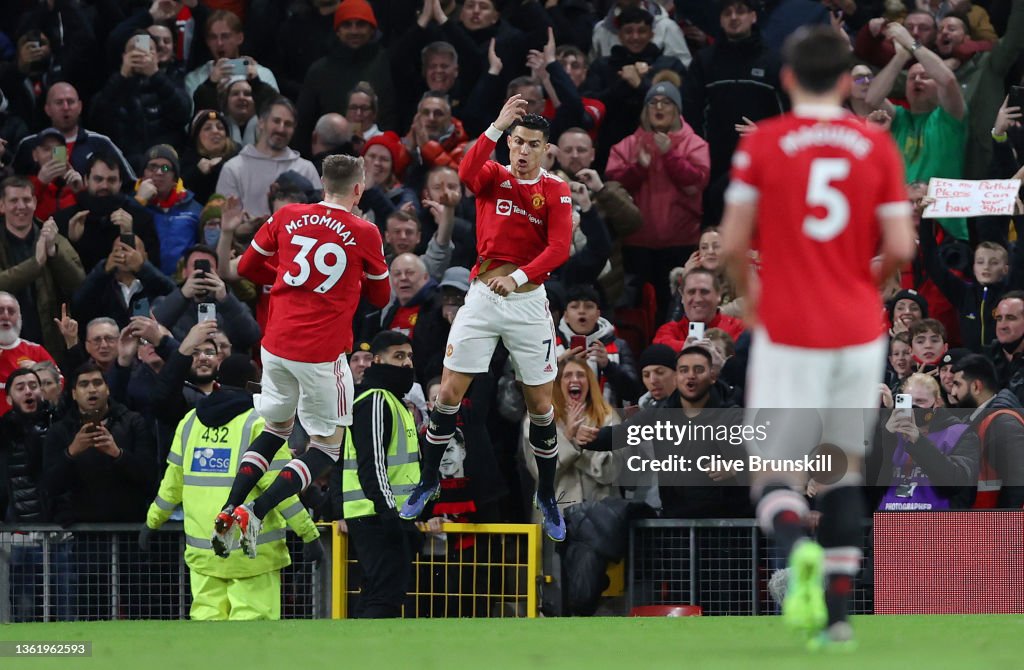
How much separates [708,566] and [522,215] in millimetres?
2905

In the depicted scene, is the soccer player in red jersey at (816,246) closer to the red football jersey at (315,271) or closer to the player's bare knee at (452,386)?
the red football jersey at (315,271)

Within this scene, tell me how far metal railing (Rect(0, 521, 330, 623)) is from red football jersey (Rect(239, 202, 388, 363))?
2.29 metres

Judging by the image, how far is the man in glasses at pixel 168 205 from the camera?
1594 centimetres

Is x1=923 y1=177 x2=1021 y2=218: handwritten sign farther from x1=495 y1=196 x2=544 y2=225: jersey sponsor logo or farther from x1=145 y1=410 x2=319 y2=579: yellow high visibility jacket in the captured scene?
x1=145 y1=410 x2=319 y2=579: yellow high visibility jacket

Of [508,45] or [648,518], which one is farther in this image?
[508,45]

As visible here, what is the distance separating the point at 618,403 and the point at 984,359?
2927 mm

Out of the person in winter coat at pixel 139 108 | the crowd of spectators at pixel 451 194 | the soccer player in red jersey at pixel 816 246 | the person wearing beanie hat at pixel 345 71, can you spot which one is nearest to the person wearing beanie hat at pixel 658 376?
the crowd of spectators at pixel 451 194

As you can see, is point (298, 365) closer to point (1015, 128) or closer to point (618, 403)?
point (618, 403)

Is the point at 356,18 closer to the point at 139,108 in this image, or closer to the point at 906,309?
the point at 139,108

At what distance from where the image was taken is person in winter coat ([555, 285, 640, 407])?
45.8 ft

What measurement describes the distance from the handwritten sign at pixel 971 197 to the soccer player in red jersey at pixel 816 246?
7.16 meters

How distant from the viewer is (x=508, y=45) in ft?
57.0

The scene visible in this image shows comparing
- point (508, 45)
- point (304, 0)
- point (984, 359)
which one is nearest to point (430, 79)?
point (508, 45)

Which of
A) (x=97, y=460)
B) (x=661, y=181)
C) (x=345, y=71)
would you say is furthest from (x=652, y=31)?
(x=97, y=460)
